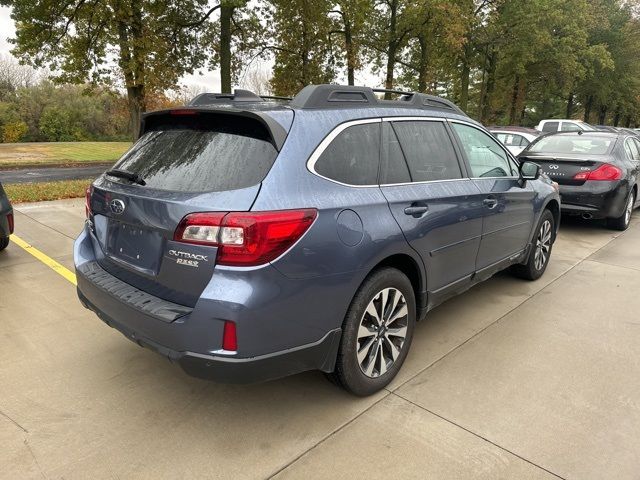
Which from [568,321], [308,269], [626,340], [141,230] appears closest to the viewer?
[308,269]

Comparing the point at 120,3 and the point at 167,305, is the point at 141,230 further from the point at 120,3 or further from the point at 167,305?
the point at 120,3

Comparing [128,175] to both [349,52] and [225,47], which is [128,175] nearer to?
[225,47]

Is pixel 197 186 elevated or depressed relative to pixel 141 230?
elevated

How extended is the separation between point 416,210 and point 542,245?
8.90ft

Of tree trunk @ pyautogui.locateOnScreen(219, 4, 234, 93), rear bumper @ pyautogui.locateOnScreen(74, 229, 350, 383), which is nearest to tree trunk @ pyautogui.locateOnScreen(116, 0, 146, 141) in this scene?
tree trunk @ pyautogui.locateOnScreen(219, 4, 234, 93)

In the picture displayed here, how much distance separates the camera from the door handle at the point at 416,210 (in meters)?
2.86

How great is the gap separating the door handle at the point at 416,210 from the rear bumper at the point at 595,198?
511 cm

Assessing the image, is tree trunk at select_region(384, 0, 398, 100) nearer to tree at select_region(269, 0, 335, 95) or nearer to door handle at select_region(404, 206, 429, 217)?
tree at select_region(269, 0, 335, 95)

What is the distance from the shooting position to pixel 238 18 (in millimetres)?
18828

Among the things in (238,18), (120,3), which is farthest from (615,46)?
(120,3)

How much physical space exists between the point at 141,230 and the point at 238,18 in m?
18.7

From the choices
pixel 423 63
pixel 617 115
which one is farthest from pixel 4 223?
pixel 617 115

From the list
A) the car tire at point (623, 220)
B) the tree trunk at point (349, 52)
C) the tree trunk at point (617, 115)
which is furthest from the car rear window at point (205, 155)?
the tree trunk at point (617, 115)

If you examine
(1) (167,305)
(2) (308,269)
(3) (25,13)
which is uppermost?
(3) (25,13)
